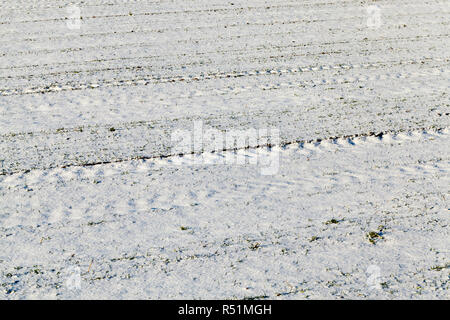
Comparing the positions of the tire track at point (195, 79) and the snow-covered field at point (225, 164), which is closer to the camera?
the snow-covered field at point (225, 164)

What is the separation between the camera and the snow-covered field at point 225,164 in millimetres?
2676

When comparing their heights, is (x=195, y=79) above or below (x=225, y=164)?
above

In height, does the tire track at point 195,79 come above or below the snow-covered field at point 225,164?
above

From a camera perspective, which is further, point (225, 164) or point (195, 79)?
point (195, 79)

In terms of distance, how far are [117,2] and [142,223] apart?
233 inches

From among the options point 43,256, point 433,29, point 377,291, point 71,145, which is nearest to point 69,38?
point 71,145

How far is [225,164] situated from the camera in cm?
363

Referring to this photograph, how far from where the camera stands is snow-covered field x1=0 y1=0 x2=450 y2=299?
2.68 m

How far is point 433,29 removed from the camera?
6.66 meters

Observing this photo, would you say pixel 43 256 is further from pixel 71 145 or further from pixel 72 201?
pixel 71 145

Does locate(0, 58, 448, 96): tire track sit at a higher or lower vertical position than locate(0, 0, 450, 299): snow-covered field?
higher

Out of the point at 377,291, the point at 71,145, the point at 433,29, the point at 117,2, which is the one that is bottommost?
the point at 377,291

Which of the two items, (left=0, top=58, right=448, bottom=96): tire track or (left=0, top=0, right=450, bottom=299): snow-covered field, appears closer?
(left=0, top=0, right=450, bottom=299): snow-covered field
